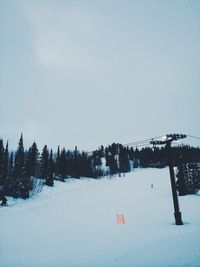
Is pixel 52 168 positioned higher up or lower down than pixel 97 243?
higher up

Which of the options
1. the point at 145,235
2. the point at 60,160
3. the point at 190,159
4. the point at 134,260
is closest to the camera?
the point at 134,260

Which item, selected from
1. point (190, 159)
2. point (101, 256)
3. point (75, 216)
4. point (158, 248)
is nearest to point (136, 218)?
point (75, 216)

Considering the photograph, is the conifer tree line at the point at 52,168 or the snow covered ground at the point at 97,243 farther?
→ the conifer tree line at the point at 52,168

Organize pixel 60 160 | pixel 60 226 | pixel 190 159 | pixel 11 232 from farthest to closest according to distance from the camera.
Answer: pixel 60 160 < pixel 190 159 < pixel 60 226 < pixel 11 232

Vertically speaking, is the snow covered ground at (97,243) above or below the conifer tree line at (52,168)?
below

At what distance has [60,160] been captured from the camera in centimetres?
8206

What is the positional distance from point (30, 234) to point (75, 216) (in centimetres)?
784

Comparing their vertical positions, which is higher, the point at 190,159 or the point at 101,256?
the point at 190,159

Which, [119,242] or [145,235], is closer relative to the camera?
[119,242]

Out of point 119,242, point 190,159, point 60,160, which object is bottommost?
point 119,242

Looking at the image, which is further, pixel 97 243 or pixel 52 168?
pixel 52 168

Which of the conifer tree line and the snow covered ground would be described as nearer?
the snow covered ground

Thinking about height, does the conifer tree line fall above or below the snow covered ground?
above

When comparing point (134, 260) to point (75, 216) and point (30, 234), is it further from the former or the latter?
point (75, 216)
